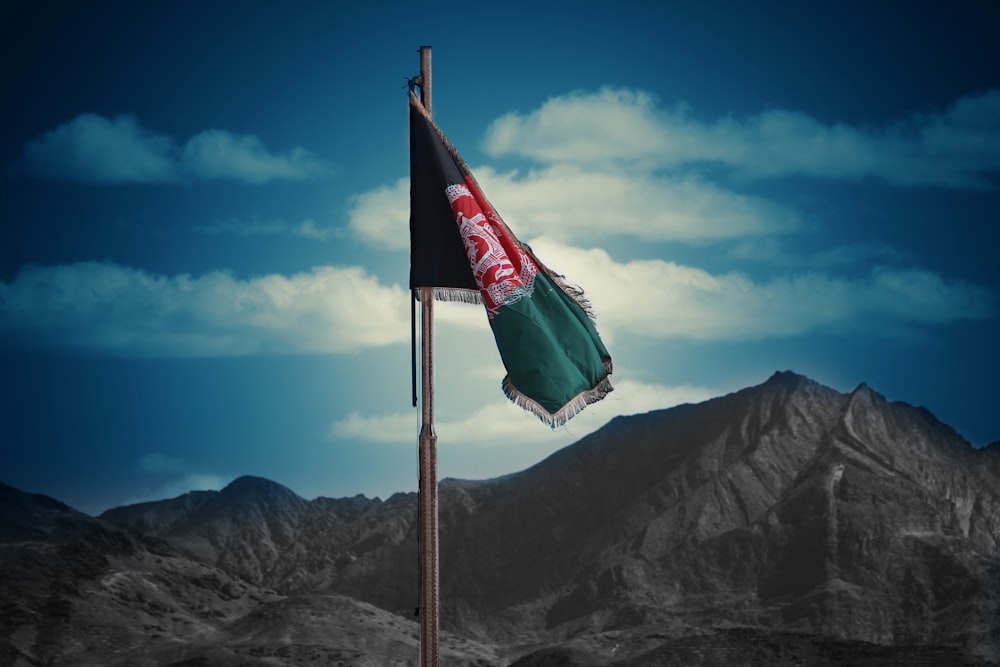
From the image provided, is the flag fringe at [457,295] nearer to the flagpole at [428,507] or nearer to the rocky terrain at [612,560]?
the flagpole at [428,507]

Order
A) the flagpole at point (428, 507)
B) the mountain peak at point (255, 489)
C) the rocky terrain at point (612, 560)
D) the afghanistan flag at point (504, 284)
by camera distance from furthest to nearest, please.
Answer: the mountain peak at point (255, 489) < the rocky terrain at point (612, 560) < the afghanistan flag at point (504, 284) < the flagpole at point (428, 507)

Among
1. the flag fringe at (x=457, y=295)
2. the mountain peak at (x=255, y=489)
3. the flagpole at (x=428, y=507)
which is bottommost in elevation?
the flagpole at (x=428, y=507)

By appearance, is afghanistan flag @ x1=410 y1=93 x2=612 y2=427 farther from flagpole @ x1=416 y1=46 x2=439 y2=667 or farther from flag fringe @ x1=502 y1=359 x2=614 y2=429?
flagpole @ x1=416 y1=46 x2=439 y2=667

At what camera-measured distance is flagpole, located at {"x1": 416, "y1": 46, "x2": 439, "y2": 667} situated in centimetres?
1004

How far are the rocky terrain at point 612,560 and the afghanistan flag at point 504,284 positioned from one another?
56180 millimetres

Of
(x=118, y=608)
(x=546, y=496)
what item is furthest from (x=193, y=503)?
(x=118, y=608)

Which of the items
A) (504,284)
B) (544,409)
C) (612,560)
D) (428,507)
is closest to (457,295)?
(504,284)

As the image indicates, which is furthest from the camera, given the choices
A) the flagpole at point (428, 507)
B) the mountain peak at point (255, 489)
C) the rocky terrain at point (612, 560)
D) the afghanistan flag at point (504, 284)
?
the mountain peak at point (255, 489)

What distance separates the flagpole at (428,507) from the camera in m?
10.0

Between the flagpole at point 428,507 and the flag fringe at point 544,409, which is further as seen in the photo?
the flag fringe at point 544,409

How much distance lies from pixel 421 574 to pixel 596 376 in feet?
9.49

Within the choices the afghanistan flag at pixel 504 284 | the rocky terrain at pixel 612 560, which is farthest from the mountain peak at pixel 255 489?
the afghanistan flag at pixel 504 284

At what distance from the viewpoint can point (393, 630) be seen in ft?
254

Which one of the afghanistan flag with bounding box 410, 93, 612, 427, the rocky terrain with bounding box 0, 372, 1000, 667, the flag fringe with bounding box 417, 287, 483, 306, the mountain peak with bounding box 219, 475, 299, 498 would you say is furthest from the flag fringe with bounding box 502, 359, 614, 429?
the mountain peak with bounding box 219, 475, 299, 498
